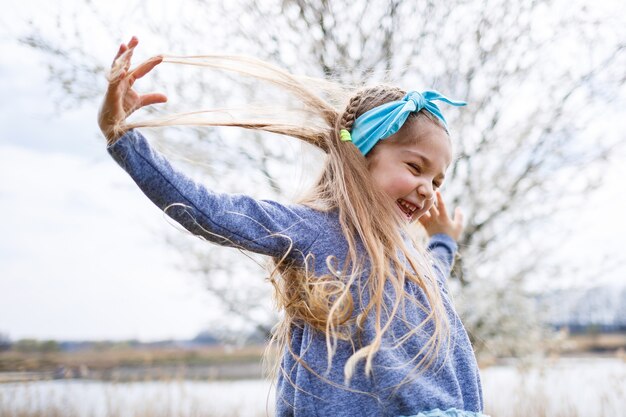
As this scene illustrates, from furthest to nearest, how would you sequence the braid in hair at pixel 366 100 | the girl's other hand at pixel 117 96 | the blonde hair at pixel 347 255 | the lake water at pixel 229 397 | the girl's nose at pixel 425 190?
the lake water at pixel 229 397 < the braid in hair at pixel 366 100 < the girl's nose at pixel 425 190 < the blonde hair at pixel 347 255 < the girl's other hand at pixel 117 96

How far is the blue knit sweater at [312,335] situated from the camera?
1.26 metres

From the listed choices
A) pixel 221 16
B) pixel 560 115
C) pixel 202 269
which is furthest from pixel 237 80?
pixel 560 115

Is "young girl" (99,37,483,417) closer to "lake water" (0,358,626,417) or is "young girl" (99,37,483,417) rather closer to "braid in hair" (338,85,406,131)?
"braid in hair" (338,85,406,131)

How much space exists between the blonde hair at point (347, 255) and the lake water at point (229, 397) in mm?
2825

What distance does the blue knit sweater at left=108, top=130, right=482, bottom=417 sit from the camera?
126 cm

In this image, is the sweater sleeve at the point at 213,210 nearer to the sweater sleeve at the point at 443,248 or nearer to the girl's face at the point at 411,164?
the girl's face at the point at 411,164

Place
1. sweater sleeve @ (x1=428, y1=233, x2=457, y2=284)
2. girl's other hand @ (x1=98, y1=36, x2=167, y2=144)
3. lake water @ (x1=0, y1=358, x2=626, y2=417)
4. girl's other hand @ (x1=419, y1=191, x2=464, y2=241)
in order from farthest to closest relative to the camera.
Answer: lake water @ (x1=0, y1=358, x2=626, y2=417) → girl's other hand @ (x1=419, y1=191, x2=464, y2=241) → sweater sleeve @ (x1=428, y1=233, x2=457, y2=284) → girl's other hand @ (x1=98, y1=36, x2=167, y2=144)

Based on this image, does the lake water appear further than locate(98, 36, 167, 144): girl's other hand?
Yes

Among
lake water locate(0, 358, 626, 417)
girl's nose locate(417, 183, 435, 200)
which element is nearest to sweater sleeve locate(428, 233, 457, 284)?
girl's nose locate(417, 183, 435, 200)

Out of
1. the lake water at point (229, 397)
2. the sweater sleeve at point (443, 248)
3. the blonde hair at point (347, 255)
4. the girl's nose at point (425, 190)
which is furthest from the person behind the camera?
the lake water at point (229, 397)

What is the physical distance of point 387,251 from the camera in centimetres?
151

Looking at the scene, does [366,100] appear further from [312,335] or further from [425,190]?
[312,335]

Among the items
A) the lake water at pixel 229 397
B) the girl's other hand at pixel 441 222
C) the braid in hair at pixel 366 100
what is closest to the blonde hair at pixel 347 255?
the braid in hair at pixel 366 100

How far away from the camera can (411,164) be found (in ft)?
5.28
